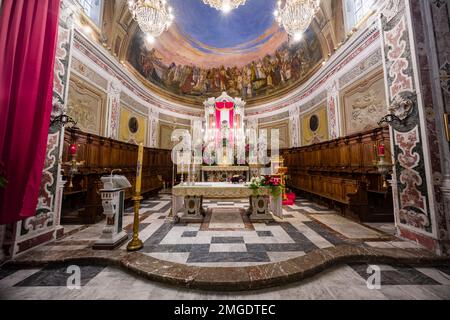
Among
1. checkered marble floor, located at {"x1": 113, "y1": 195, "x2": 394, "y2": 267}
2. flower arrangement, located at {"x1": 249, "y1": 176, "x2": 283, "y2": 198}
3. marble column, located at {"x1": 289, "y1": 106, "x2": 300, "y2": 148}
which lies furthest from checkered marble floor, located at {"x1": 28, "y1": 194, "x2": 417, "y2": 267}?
marble column, located at {"x1": 289, "y1": 106, "x2": 300, "y2": 148}

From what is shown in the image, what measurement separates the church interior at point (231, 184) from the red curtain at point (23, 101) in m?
0.02

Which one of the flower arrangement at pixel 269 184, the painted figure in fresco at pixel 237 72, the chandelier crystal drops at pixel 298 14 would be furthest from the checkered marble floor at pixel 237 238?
the painted figure in fresco at pixel 237 72

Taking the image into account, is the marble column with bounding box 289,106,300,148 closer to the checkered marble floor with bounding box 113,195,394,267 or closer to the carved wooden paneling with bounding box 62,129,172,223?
the checkered marble floor with bounding box 113,195,394,267

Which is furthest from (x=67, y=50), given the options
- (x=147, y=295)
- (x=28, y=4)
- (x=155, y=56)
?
(x=155, y=56)

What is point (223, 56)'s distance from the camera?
527 inches

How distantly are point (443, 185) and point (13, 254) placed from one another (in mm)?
6612

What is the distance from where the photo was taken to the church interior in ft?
7.43

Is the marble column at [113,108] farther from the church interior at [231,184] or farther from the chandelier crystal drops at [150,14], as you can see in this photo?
the chandelier crystal drops at [150,14]

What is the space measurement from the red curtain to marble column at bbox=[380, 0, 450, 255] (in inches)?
242

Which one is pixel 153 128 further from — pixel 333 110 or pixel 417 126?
pixel 417 126

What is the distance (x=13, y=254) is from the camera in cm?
266

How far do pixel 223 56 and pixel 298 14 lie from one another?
34.3 ft

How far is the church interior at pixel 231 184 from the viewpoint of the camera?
2266mm

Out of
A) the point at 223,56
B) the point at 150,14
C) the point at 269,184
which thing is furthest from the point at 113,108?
the point at 223,56
